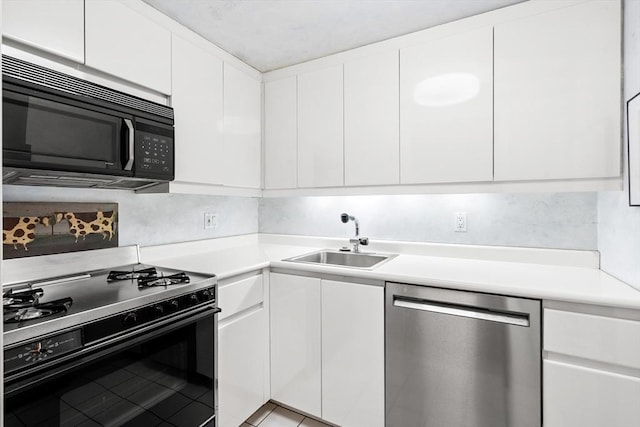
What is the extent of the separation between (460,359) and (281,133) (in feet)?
5.92

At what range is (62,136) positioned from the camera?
4.27 feet

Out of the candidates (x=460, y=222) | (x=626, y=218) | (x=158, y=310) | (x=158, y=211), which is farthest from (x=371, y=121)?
(x=158, y=310)

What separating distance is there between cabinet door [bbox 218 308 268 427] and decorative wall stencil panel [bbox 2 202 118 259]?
0.82m

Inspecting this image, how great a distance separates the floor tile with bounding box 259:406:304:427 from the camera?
1.95 m

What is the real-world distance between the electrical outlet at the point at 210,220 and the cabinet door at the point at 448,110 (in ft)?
4.57

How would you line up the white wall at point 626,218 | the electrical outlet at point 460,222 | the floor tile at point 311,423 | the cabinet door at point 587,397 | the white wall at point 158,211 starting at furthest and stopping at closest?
the electrical outlet at point 460,222, the floor tile at point 311,423, the white wall at point 158,211, the white wall at point 626,218, the cabinet door at point 587,397

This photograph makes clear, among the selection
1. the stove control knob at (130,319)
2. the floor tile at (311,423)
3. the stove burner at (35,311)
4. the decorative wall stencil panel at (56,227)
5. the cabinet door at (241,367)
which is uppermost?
the decorative wall stencil panel at (56,227)

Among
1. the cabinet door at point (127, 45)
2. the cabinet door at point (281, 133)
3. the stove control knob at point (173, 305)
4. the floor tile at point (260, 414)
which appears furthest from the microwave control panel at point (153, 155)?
the floor tile at point (260, 414)

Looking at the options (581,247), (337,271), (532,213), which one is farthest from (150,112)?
(581,247)

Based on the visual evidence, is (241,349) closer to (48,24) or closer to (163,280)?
(163,280)

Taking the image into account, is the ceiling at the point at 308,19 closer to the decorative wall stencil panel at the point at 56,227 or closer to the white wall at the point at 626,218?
the white wall at the point at 626,218

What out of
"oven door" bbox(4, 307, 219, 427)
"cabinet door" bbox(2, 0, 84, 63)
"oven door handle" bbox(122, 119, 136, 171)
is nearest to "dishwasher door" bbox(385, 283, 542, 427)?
"oven door" bbox(4, 307, 219, 427)

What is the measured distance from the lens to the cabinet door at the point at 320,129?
2221 millimetres

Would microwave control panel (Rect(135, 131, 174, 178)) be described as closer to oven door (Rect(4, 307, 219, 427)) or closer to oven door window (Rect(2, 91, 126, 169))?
oven door window (Rect(2, 91, 126, 169))
